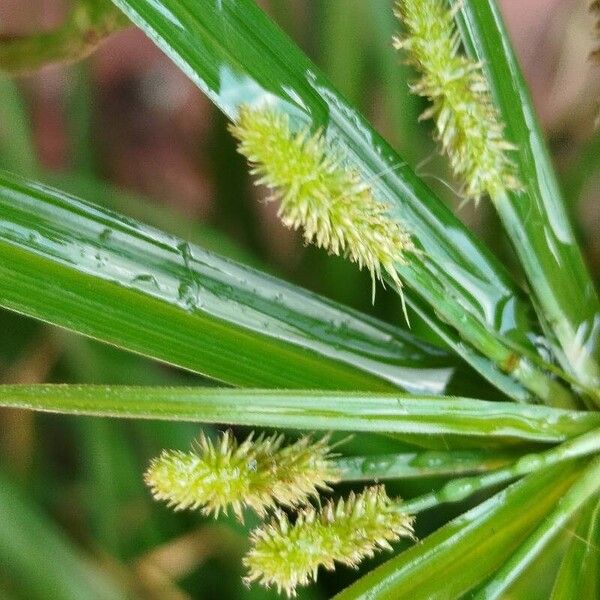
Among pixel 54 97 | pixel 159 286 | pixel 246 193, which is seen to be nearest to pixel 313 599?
pixel 159 286

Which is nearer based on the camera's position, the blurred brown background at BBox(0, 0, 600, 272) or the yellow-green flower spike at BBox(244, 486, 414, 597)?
the yellow-green flower spike at BBox(244, 486, 414, 597)

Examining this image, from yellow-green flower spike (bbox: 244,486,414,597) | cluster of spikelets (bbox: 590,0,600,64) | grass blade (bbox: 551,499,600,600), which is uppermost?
cluster of spikelets (bbox: 590,0,600,64)

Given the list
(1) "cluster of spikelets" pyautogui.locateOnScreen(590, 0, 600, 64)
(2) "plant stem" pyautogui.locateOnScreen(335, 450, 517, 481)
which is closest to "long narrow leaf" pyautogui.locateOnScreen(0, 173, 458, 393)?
(2) "plant stem" pyautogui.locateOnScreen(335, 450, 517, 481)

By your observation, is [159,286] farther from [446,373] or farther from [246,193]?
[246,193]

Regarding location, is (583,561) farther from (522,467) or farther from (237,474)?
(237,474)

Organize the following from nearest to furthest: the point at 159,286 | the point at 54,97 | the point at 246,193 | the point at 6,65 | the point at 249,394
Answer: the point at 249,394, the point at 159,286, the point at 6,65, the point at 246,193, the point at 54,97

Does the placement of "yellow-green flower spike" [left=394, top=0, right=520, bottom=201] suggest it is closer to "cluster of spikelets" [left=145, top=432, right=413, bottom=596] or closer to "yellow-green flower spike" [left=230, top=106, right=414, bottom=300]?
"yellow-green flower spike" [left=230, top=106, right=414, bottom=300]

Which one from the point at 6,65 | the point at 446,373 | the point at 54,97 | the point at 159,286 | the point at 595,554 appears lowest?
the point at 595,554
